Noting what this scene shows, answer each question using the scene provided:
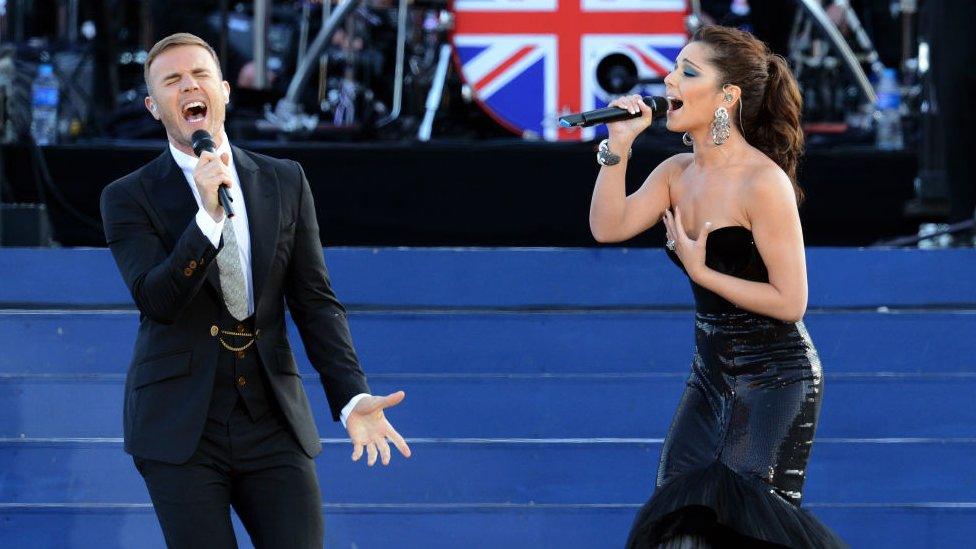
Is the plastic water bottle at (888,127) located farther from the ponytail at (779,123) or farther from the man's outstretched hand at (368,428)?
the man's outstretched hand at (368,428)

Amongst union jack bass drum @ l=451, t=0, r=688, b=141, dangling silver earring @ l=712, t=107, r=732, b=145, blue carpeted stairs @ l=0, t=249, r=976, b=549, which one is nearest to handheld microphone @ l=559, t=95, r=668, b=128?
dangling silver earring @ l=712, t=107, r=732, b=145

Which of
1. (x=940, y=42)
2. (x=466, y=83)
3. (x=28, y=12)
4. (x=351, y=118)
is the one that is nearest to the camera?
(x=940, y=42)

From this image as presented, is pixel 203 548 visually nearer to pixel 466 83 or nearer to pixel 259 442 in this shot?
pixel 259 442

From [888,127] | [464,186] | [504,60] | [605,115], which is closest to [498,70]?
[504,60]

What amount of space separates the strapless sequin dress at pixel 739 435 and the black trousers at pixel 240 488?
66 cm

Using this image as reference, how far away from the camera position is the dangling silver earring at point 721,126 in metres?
3.15

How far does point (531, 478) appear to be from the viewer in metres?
4.59

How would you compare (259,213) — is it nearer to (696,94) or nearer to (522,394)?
(696,94)

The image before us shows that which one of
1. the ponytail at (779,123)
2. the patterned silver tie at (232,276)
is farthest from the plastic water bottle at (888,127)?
the patterned silver tie at (232,276)

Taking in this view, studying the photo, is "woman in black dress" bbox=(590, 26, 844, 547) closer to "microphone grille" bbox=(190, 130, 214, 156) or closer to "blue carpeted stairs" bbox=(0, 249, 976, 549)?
"microphone grille" bbox=(190, 130, 214, 156)

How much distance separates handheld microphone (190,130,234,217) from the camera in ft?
8.56

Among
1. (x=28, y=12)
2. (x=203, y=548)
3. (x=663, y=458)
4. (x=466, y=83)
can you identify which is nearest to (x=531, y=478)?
(x=663, y=458)

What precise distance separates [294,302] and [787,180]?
105 cm

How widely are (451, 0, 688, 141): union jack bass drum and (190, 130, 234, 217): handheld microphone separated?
3594 millimetres
